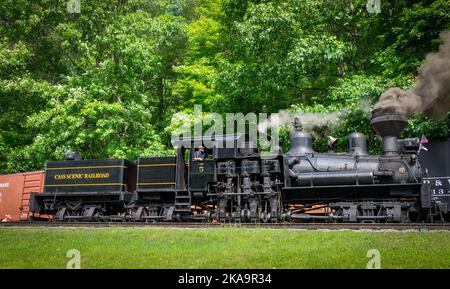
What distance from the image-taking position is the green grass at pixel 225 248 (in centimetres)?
854

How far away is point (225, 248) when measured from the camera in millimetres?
10047

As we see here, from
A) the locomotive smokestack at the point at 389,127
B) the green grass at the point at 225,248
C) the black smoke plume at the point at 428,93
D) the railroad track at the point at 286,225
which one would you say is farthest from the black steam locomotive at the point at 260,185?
the green grass at the point at 225,248

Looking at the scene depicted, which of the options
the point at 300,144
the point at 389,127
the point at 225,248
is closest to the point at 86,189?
the point at 300,144

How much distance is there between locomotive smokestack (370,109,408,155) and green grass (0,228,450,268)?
3332 mm

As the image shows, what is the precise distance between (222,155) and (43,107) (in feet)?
50.4

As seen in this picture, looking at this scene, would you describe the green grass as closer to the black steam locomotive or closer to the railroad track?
the railroad track

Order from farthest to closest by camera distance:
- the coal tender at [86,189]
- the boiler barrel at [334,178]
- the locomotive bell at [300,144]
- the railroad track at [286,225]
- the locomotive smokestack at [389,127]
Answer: the coal tender at [86,189] → the locomotive bell at [300,144] → the locomotive smokestack at [389,127] → the boiler barrel at [334,178] → the railroad track at [286,225]

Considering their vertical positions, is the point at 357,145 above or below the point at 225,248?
above

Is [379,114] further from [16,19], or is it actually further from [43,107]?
[16,19]

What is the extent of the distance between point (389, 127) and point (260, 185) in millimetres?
4400

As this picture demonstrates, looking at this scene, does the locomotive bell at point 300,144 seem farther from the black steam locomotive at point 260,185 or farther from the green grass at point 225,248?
the green grass at point 225,248

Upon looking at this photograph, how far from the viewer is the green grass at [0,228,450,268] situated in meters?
8.54

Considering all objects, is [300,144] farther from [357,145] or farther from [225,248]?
[225,248]

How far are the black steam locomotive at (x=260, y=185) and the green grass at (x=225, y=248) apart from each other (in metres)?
2.20
